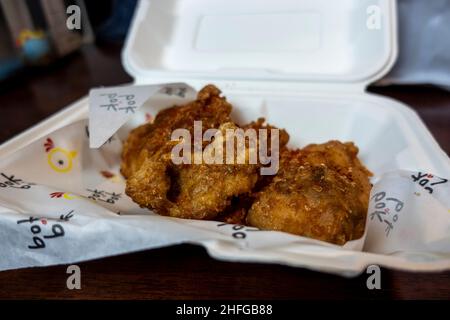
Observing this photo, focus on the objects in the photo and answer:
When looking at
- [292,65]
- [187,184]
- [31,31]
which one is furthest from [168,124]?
[31,31]

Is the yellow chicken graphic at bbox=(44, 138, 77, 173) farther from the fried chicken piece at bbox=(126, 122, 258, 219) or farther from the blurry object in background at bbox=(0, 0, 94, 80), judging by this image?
the blurry object in background at bbox=(0, 0, 94, 80)

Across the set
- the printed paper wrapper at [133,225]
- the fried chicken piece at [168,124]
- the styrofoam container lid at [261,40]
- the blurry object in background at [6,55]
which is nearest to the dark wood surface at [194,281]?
the printed paper wrapper at [133,225]

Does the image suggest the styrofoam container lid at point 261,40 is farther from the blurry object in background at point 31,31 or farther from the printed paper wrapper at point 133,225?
the blurry object in background at point 31,31

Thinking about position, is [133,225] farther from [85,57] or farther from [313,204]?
[85,57]

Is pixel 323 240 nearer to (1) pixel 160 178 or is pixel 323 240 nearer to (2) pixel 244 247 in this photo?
(2) pixel 244 247
